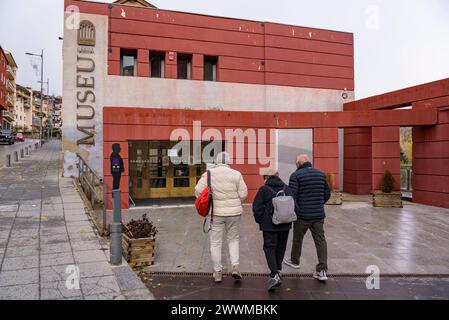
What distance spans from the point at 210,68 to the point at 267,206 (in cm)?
1314

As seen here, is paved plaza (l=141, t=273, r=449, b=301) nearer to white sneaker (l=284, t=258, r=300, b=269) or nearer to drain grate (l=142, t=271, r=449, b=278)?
drain grate (l=142, t=271, r=449, b=278)

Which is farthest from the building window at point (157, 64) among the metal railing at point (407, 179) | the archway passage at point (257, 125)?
the metal railing at point (407, 179)

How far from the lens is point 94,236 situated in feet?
22.0

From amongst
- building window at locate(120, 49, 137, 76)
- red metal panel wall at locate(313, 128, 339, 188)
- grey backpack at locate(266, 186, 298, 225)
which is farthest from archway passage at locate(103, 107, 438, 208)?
grey backpack at locate(266, 186, 298, 225)

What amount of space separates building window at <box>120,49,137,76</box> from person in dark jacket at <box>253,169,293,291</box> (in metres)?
12.4

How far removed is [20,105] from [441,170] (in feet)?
306

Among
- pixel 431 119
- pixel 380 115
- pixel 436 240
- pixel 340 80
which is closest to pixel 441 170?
pixel 431 119

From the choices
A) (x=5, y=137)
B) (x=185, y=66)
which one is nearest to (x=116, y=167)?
(x=185, y=66)

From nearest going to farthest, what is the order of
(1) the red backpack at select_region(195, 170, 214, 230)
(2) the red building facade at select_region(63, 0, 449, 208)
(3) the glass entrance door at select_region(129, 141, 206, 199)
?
(1) the red backpack at select_region(195, 170, 214, 230)
(2) the red building facade at select_region(63, 0, 449, 208)
(3) the glass entrance door at select_region(129, 141, 206, 199)

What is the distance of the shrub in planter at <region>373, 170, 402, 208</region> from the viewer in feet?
40.4

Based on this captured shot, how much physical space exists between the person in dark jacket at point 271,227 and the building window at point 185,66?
1225 centimetres

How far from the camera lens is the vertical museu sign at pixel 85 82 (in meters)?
14.5

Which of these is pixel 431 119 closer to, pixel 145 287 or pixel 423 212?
pixel 423 212

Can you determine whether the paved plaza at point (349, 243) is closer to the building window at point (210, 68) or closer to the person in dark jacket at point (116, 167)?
the person in dark jacket at point (116, 167)
